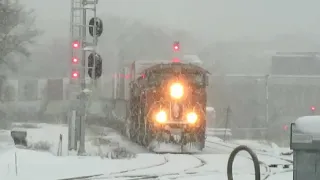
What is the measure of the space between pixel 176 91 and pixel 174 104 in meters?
0.60

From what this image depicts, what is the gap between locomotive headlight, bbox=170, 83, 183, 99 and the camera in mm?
26000

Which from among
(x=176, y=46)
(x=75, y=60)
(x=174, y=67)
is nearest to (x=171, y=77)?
(x=174, y=67)

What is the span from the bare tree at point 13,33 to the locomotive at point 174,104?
23801 mm

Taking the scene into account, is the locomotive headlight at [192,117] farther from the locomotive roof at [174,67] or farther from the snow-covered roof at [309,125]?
the snow-covered roof at [309,125]

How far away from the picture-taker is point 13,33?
51219 millimetres

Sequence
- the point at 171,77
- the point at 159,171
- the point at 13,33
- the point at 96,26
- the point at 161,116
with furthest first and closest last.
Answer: the point at 13,33, the point at 171,77, the point at 161,116, the point at 96,26, the point at 159,171

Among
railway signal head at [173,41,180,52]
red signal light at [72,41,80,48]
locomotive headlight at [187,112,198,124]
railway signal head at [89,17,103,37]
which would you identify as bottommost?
locomotive headlight at [187,112,198,124]

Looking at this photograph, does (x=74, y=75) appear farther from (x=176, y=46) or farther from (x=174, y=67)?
(x=176, y=46)

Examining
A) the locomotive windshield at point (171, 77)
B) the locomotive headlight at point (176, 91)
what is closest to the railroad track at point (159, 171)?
the locomotive headlight at point (176, 91)

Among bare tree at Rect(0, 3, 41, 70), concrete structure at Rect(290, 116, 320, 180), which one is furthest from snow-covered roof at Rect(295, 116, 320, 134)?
bare tree at Rect(0, 3, 41, 70)

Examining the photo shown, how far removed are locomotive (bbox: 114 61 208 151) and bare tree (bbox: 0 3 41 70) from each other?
23801mm

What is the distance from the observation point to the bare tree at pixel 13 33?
4744 centimetres

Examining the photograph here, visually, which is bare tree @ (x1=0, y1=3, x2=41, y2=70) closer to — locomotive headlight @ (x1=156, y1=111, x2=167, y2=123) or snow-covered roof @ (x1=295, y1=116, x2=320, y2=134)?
locomotive headlight @ (x1=156, y1=111, x2=167, y2=123)

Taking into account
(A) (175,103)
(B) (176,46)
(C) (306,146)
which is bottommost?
(C) (306,146)
